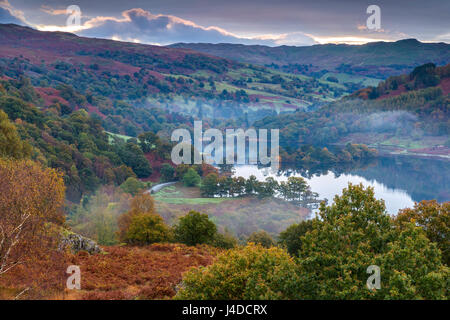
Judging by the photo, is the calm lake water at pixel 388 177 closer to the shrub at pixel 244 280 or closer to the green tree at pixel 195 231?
the green tree at pixel 195 231

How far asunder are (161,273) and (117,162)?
73174 millimetres

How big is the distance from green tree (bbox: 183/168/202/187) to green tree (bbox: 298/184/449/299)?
68860mm

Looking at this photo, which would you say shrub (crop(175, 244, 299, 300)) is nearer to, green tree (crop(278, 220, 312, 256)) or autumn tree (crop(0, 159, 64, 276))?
autumn tree (crop(0, 159, 64, 276))

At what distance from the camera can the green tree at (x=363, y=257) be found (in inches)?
422

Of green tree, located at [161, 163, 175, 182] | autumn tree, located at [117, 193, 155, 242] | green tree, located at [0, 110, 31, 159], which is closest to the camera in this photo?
autumn tree, located at [117, 193, 155, 242]

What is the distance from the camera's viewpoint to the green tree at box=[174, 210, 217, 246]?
28.8 m

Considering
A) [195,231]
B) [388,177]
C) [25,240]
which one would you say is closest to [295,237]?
[195,231]

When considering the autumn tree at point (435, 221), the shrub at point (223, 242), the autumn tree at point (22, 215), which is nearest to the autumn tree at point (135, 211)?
the shrub at point (223, 242)

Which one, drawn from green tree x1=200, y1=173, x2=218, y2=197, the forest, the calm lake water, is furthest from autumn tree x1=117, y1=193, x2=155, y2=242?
the calm lake water

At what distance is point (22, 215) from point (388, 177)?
9981cm

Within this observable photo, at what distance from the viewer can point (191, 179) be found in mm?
81188

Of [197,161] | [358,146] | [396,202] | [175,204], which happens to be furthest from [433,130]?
[175,204]

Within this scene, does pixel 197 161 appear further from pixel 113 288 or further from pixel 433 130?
pixel 433 130
